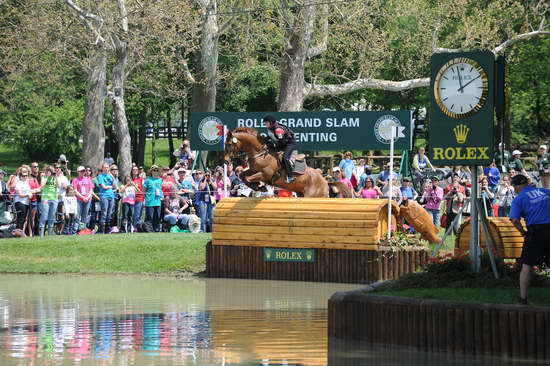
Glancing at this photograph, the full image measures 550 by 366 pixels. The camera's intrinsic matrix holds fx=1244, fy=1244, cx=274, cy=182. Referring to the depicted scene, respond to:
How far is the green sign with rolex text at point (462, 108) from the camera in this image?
1588cm

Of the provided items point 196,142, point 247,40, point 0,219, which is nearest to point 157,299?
point 0,219

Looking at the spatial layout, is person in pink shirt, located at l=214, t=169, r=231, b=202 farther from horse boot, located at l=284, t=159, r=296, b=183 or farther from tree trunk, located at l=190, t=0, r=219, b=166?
tree trunk, located at l=190, t=0, r=219, b=166

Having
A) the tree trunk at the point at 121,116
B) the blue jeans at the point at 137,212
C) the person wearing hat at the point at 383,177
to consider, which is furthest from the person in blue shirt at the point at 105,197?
the tree trunk at the point at 121,116

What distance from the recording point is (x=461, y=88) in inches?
630

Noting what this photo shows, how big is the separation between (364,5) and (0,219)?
65.3 feet

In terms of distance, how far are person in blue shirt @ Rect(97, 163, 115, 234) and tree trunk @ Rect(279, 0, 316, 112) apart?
13.8m

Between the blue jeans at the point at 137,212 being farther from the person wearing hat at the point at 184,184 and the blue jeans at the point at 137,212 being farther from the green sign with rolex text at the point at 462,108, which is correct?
the green sign with rolex text at the point at 462,108

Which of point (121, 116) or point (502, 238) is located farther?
point (121, 116)

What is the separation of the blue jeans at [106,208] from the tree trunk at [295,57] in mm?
14145

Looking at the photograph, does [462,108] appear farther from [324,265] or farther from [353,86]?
[353,86]

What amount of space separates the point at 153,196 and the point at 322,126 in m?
5.22

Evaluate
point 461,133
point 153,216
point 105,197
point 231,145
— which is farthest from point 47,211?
point 461,133

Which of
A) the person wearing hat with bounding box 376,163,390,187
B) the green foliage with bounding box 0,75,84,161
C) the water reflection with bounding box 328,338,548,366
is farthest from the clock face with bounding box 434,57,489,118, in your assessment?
the green foliage with bounding box 0,75,84,161

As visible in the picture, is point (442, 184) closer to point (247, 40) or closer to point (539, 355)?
point (247, 40)
